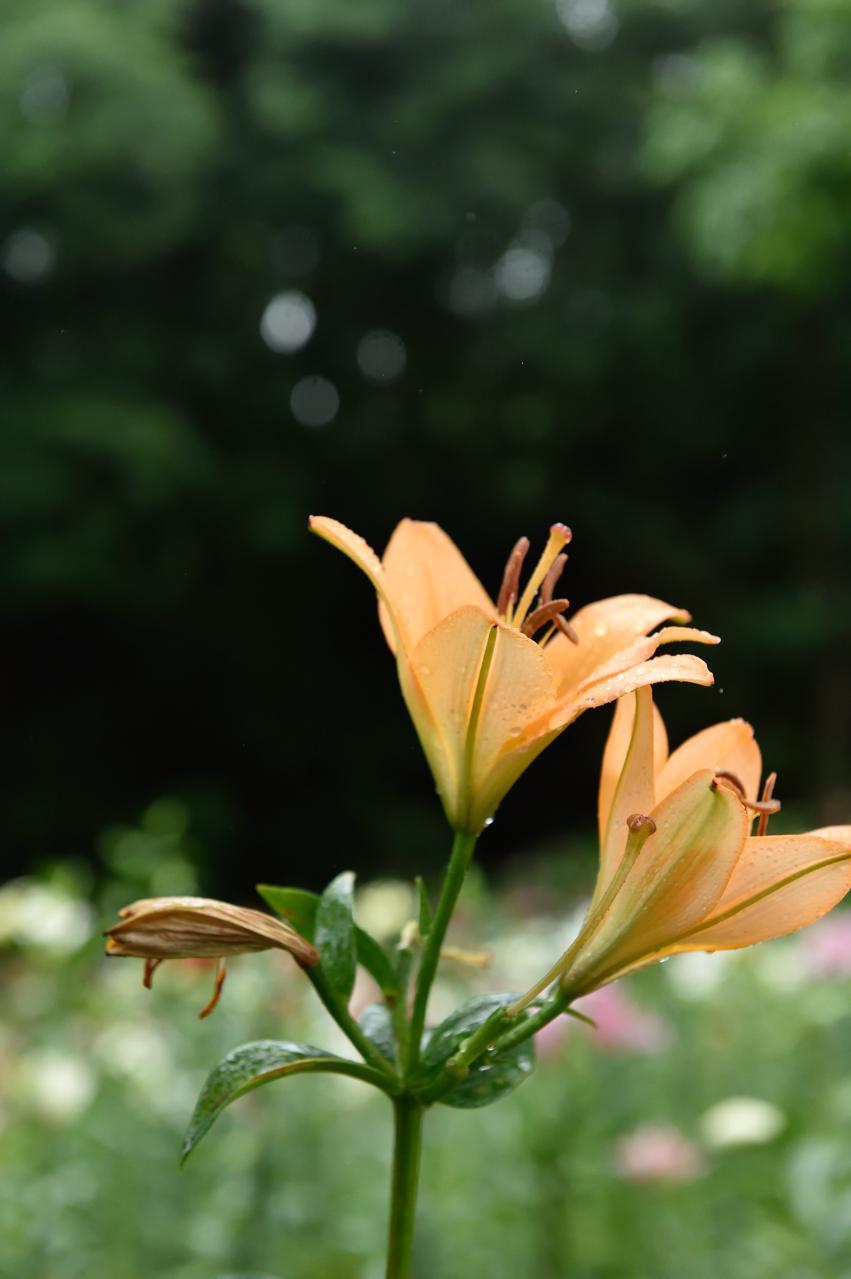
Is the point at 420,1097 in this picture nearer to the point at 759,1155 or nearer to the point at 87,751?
Answer: the point at 759,1155

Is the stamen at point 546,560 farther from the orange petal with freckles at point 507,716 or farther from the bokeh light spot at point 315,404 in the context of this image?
the bokeh light spot at point 315,404

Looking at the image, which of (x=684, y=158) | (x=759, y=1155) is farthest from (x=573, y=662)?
(x=684, y=158)

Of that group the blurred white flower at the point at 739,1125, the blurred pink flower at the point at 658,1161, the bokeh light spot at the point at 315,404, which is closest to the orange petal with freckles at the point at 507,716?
the blurred white flower at the point at 739,1125

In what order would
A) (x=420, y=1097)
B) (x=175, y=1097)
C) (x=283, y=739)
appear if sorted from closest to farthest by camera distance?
(x=420, y=1097) → (x=175, y=1097) → (x=283, y=739)

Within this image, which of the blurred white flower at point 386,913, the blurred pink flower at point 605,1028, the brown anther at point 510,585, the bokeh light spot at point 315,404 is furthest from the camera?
the bokeh light spot at point 315,404

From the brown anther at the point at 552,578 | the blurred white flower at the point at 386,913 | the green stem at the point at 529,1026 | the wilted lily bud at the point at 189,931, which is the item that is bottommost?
the blurred white flower at the point at 386,913

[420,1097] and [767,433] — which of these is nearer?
[420,1097]
